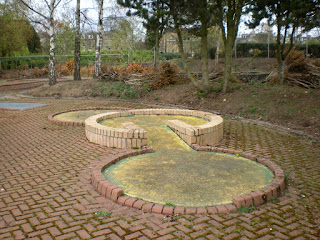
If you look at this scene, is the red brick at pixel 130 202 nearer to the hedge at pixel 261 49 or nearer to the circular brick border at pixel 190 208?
the circular brick border at pixel 190 208

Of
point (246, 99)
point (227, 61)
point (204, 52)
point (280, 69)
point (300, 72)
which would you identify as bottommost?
point (246, 99)

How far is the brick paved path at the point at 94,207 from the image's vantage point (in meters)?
2.90

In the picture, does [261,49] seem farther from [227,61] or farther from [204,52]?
[204,52]

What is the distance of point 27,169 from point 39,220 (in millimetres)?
1785

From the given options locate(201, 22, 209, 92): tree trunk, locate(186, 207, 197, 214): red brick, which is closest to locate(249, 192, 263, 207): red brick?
locate(186, 207, 197, 214): red brick

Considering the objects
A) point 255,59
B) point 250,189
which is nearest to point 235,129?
point 250,189

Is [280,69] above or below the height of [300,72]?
above

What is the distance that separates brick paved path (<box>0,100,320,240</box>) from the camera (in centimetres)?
290

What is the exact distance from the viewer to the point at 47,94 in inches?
635

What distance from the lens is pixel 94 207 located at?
11.2 ft

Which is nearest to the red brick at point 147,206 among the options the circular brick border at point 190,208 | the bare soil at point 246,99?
the circular brick border at point 190,208

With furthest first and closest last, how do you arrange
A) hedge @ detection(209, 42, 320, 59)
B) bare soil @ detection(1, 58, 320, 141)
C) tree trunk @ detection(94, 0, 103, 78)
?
hedge @ detection(209, 42, 320, 59)
tree trunk @ detection(94, 0, 103, 78)
bare soil @ detection(1, 58, 320, 141)

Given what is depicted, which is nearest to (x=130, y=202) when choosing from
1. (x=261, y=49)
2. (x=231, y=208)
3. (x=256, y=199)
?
(x=231, y=208)

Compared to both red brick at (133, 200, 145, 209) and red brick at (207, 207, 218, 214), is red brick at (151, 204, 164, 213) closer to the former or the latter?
red brick at (133, 200, 145, 209)
